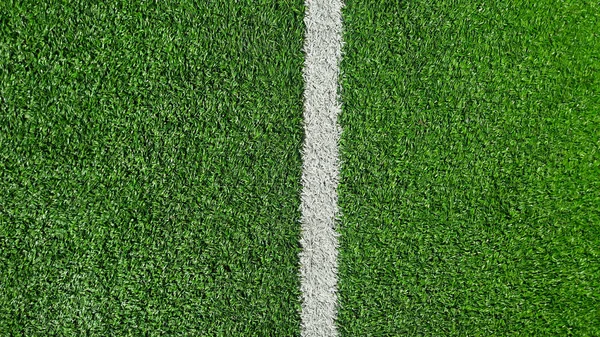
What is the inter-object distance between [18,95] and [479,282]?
260cm

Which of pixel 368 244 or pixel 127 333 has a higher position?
pixel 368 244

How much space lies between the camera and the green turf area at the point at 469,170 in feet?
8.15

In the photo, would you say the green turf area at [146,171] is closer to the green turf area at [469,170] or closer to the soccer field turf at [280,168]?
the soccer field turf at [280,168]

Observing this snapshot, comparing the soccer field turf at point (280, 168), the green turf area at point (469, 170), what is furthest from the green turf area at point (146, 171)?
the green turf area at point (469, 170)

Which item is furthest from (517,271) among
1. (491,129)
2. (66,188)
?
(66,188)

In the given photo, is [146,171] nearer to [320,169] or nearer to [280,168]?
[280,168]

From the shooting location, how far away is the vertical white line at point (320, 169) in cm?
247

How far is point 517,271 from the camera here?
2.51 metres

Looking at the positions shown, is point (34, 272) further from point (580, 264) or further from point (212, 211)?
point (580, 264)

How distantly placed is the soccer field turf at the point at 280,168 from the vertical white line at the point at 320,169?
0.05m

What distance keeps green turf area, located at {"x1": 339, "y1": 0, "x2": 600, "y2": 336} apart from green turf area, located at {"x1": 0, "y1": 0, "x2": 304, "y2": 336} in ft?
1.35

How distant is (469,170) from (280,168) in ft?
3.31

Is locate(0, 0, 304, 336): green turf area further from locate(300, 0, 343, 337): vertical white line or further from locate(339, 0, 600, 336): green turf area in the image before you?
locate(339, 0, 600, 336): green turf area

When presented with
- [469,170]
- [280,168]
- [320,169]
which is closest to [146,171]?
[280,168]
